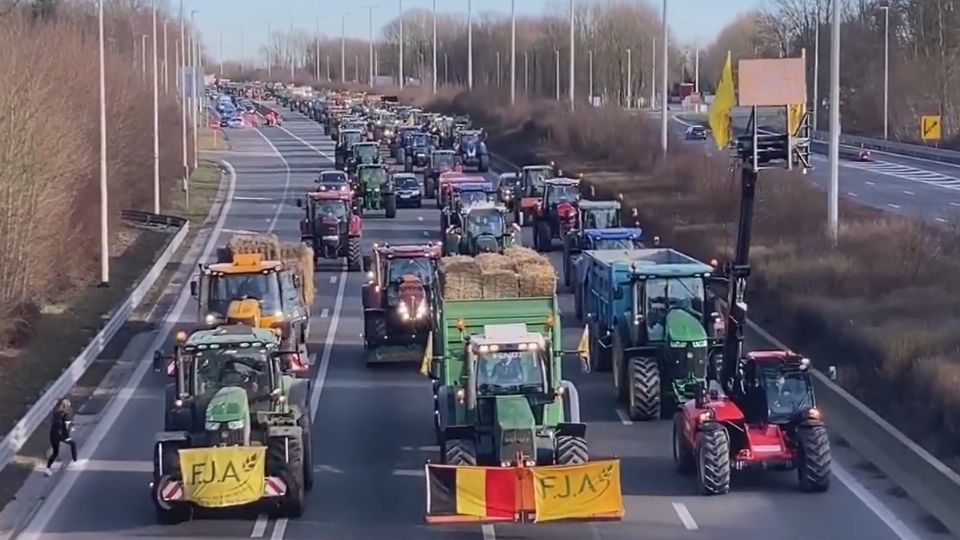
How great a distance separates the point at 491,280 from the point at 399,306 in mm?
4850

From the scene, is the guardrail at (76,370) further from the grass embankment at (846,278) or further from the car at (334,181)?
the grass embankment at (846,278)

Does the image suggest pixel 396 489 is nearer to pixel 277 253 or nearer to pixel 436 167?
pixel 277 253

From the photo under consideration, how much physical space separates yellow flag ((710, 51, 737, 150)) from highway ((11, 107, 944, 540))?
4.91 m

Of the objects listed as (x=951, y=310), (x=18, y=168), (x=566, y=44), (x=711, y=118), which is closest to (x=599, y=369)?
(x=951, y=310)

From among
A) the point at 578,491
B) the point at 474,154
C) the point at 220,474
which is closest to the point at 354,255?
the point at 220,474

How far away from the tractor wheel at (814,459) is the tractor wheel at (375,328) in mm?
12374

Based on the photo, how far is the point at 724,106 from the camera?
2289cm

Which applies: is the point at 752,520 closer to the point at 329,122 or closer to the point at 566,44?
the point at 329,122

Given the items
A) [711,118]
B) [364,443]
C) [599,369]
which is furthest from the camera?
[599,369]

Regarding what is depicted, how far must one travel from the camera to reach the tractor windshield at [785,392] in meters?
22.9

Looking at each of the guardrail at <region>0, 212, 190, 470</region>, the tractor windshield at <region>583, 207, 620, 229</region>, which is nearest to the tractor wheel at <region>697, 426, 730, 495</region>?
the guardrail at <region>0, 212, 190, 470</region>

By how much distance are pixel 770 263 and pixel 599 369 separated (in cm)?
900

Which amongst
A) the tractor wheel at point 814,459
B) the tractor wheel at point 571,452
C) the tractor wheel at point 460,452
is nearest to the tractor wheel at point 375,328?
the tractor wheel at point 460,452

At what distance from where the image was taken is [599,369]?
3319cm
